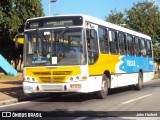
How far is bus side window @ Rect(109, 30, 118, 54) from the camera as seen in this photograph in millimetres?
17969

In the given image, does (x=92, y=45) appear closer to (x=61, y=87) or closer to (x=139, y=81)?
(x=61, y=87)

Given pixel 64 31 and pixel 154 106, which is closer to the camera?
pixel 154 106

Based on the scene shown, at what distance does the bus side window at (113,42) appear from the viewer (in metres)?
18.0

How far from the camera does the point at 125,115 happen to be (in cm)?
1171

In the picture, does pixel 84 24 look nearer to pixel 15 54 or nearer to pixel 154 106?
pixel 154 106

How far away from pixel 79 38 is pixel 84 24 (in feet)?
1.91

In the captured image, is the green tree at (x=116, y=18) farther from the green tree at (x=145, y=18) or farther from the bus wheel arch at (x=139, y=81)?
the bus wheel arch at (x=139, y=81)

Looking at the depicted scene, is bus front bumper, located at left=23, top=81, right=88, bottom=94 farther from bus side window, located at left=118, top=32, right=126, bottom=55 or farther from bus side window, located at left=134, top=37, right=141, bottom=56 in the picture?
bus side window, located at left=134, top=37, right=141, bottom=56

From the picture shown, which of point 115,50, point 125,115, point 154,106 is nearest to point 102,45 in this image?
point 115,50

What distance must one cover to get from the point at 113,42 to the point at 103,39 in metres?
1.40

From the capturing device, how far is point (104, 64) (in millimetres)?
16797

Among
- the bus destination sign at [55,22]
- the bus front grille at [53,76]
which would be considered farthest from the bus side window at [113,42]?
the bus front grille at [53,76]

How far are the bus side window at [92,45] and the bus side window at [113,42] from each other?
2.04m

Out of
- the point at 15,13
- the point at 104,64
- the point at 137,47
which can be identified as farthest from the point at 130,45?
the point at 15,13
